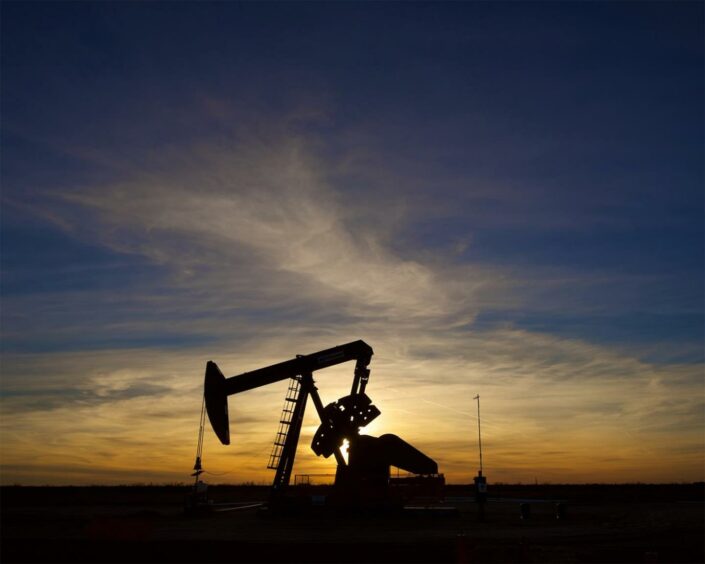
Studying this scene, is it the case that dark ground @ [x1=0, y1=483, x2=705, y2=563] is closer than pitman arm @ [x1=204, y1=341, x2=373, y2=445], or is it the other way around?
dark ground @ [x1=0, y1=483, x2=705, y2=563]

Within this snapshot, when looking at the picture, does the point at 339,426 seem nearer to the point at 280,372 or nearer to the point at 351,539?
the point at 280,372

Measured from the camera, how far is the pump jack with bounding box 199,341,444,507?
2500 cm

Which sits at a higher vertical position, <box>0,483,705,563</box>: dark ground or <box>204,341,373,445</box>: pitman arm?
<box>204,341,373,445</box>: pitman arm

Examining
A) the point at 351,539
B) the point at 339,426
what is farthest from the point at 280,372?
the point at 351,539

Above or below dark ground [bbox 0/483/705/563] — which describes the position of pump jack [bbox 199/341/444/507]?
above

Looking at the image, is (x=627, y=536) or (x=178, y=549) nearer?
(x=178, y=549)

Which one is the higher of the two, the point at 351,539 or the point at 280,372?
the point at 280,372

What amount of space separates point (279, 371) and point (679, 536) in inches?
578

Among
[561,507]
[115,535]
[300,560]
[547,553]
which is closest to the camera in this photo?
[300,560]

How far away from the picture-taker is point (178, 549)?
1498 centimetres

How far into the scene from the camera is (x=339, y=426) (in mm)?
25641

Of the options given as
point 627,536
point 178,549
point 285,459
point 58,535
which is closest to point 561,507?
point 627,536

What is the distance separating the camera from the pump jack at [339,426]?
25.0 metres

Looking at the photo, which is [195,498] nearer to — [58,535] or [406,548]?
[58,535]
